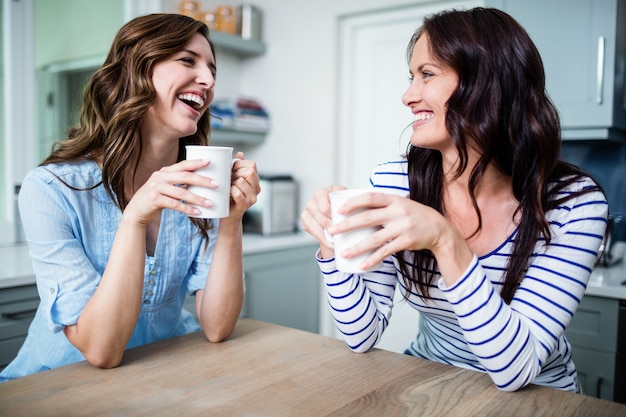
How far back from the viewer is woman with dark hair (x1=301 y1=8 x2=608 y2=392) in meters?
0.93

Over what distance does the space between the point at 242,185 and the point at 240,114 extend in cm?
223

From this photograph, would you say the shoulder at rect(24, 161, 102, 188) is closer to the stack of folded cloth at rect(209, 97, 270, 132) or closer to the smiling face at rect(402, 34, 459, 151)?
the smiling face at rect(402, 34, 459, 151)

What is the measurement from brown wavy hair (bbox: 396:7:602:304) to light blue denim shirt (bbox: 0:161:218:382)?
1.74 ft

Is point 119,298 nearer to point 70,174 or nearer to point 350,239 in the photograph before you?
point 70,174

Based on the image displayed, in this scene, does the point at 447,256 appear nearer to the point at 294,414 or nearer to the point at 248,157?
the point at 294,414

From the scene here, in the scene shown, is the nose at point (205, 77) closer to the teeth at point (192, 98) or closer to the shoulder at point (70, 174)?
the teeth at point (192, 98)

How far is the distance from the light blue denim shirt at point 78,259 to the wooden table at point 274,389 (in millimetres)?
169

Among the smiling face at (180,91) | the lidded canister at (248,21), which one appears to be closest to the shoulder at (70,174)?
the smiling face at (180,91)

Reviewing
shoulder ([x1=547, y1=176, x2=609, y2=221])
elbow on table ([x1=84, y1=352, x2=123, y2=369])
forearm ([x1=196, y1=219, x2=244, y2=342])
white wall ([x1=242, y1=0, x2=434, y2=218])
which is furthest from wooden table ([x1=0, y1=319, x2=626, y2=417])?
white wall ([x1=242, y1=0, x2=434, y2=218])

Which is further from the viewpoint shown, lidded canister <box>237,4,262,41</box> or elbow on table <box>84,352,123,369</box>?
lidded canister <box>237,4,262,41</box>

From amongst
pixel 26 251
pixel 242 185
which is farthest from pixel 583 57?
pixel 26 251

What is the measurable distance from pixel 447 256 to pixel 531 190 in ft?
1.32

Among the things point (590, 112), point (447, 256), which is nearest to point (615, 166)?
point (590, 112)

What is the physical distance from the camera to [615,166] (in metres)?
2.54
